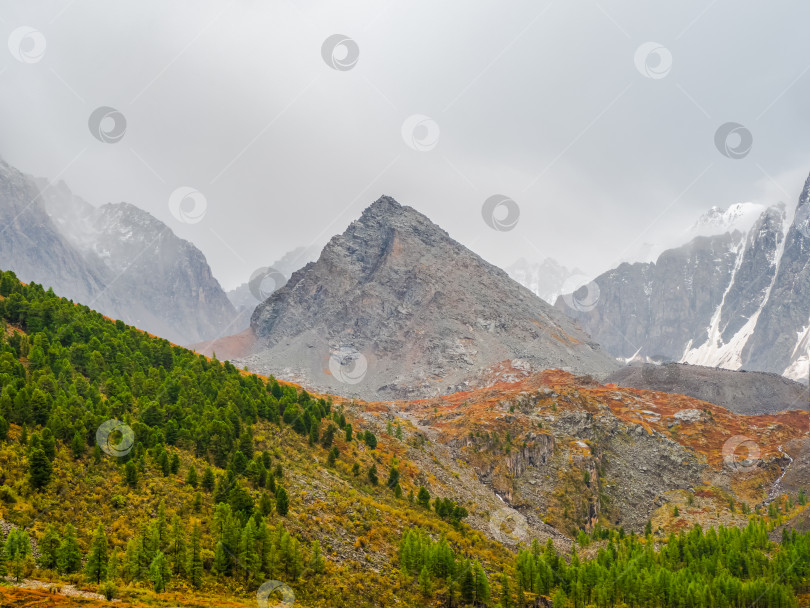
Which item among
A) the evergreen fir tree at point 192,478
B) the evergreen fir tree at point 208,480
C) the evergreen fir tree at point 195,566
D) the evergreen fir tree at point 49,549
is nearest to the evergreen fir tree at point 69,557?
the evergreen fir tree at point 49,549

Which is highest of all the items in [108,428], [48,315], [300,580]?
[48,315]

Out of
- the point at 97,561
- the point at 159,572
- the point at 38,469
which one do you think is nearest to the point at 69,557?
the point at 97,561

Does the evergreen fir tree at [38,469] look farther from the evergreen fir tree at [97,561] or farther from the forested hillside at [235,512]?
the evergreen fir tree at [97,561]

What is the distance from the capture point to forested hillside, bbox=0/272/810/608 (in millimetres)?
46438

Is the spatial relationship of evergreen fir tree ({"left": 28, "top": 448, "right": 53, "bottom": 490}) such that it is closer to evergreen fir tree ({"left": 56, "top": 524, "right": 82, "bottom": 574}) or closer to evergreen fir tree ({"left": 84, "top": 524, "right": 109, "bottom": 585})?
evergreen fir tree ({"left": 56, "top": 524, "right": 82, "bottom": 574})

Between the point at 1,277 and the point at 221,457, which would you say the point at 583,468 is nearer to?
the point at 221,457

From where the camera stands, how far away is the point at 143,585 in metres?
43.2

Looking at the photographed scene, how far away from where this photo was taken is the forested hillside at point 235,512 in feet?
152

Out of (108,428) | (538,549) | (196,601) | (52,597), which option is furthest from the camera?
(538,549)

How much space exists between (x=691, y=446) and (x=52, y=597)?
444 ft

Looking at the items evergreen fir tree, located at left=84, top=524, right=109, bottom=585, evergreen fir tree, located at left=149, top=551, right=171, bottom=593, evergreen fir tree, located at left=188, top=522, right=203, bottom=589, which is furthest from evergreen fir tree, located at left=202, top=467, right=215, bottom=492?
evergreen fir tree, located at left=84, top=524, right=109, bottom=585

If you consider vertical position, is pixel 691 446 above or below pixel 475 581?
above

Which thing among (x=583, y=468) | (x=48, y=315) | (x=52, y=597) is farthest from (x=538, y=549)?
(x=48, y=315)

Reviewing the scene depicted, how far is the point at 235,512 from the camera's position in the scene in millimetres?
56438
